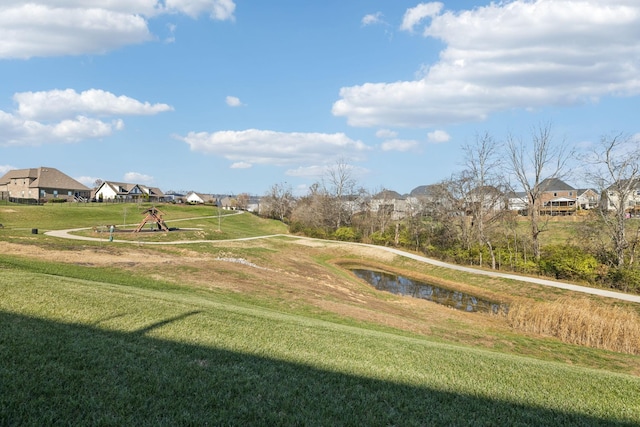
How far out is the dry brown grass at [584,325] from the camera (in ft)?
49.1

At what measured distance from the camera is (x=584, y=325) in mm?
15805

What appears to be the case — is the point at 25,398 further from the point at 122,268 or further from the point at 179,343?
the point at 122,268

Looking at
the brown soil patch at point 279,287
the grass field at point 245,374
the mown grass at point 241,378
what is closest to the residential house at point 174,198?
the brown soil patch at point 279,287

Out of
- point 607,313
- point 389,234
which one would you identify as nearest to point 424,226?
point 389,234

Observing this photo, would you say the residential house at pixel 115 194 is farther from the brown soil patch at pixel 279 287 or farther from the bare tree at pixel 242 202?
the brown soil patch at pixel 279 287

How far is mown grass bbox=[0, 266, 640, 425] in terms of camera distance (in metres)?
4.56

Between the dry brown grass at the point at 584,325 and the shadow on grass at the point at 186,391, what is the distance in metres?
12.1

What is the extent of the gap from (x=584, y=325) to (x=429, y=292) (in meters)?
13.3

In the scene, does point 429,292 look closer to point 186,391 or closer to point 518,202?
point 518,202

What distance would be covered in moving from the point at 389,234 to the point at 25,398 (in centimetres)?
4735

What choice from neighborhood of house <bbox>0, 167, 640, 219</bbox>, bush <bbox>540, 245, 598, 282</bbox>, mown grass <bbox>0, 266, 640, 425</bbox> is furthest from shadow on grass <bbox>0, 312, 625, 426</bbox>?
neighborhood of house <bbox>0, 167, 640, 219</bbox>

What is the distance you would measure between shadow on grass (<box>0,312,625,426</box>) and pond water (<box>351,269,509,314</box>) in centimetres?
1854

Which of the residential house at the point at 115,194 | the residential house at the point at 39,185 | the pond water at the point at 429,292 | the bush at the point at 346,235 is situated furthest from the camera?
the residential house at the point at 115,194

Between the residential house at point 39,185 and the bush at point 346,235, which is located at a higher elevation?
the residential house at point 39,185
